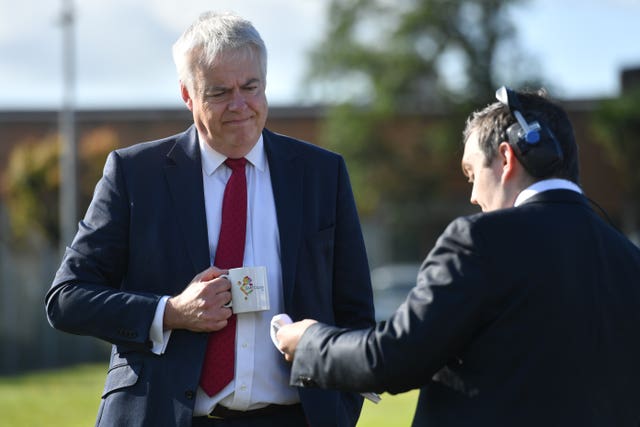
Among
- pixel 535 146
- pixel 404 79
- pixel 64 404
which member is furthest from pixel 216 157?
pixel 404 79

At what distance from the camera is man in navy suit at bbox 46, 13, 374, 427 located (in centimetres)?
406

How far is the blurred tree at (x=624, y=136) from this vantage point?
4134cm

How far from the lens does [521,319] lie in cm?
325

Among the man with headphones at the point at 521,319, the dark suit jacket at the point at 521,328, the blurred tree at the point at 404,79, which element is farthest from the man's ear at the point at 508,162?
the blurred tree at the point at 404,79

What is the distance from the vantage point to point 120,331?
4090mm

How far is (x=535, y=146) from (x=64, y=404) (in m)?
14.1

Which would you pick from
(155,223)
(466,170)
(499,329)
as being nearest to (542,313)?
(499,329)

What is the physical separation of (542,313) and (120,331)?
1.62 m

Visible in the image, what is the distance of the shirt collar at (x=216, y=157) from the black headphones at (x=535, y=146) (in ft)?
4.01

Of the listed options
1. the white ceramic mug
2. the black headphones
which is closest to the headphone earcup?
the black headphones

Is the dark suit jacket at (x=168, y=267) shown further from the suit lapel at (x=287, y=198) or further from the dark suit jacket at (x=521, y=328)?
the dark suit jacket at (x=521, y=328)

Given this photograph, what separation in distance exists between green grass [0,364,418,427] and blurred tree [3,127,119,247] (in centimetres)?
1311

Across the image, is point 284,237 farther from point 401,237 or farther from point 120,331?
point 401,237

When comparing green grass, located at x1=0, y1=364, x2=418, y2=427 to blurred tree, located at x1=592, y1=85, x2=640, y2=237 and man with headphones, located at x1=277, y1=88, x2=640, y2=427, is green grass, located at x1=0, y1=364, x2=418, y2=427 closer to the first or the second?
man with headphones, located at x1=277, y1=88, x2=640, y2=427
